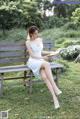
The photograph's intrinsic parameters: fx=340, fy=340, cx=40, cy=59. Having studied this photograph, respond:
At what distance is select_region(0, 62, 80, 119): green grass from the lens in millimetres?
5832

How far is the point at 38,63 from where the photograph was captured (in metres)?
6.70

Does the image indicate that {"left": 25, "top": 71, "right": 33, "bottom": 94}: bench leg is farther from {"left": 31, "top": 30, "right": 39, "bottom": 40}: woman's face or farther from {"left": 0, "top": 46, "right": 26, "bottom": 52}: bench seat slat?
{"left": 31, "top": 30, "right": 39, "bottom": 40}: woman's face

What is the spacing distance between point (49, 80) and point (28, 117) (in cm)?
105

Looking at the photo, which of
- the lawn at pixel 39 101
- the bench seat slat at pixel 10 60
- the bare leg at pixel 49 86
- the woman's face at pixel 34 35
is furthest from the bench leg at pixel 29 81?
the woman's face at pixel 34 35

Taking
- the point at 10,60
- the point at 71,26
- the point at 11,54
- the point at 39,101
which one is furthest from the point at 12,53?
the point at 71,26

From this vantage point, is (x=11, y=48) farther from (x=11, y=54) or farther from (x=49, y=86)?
(x=49, y=86)

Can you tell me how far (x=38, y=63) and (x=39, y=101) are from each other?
745 mm

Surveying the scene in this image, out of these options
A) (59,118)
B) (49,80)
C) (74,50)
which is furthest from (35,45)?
(74,50)

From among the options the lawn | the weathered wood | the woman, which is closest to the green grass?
the lawn

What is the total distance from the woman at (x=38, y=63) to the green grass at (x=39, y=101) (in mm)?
302

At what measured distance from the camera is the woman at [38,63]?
645cm

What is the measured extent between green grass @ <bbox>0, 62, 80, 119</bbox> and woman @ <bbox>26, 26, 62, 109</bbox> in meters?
0.30

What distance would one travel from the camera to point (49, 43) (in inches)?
315

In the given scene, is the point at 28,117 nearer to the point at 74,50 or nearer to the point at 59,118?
the point at 59,118
